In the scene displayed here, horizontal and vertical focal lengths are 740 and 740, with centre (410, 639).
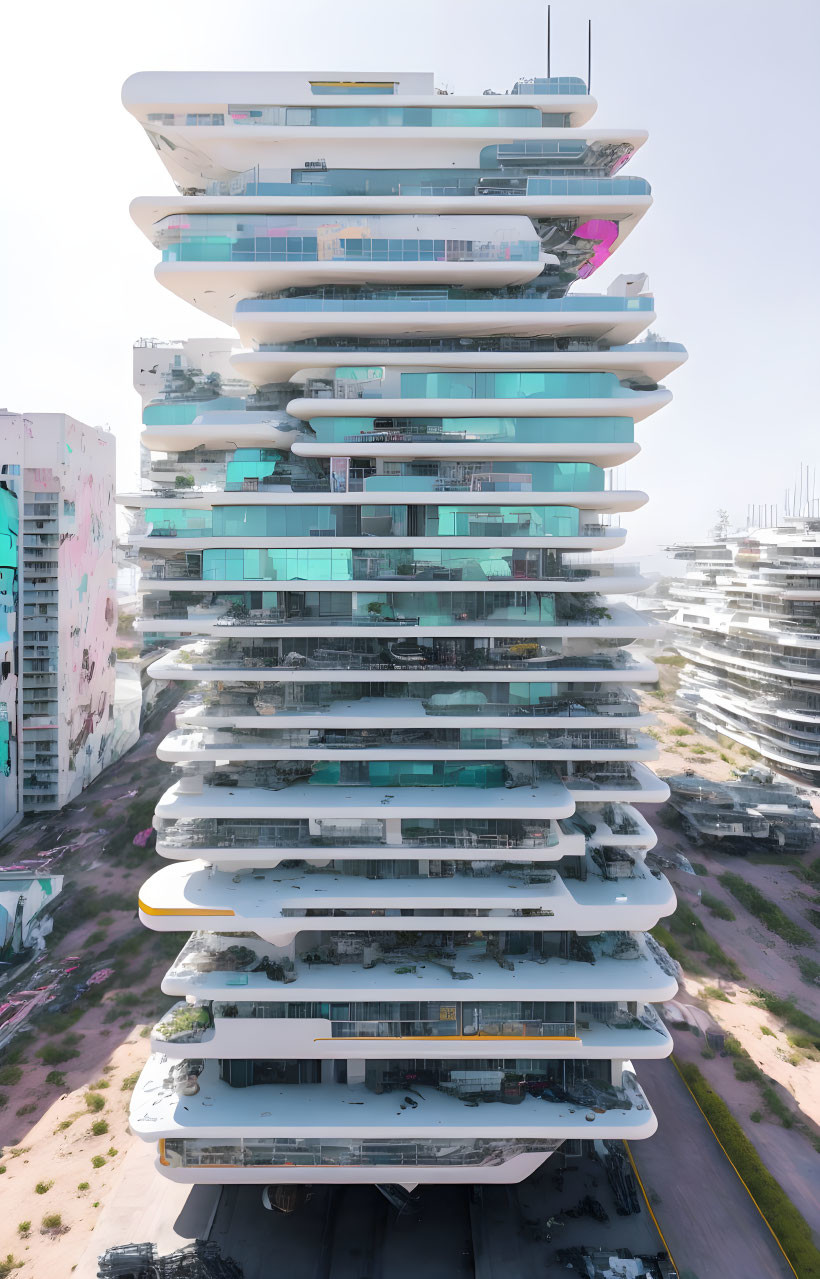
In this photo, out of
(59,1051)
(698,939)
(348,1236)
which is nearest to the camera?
(348,1236)

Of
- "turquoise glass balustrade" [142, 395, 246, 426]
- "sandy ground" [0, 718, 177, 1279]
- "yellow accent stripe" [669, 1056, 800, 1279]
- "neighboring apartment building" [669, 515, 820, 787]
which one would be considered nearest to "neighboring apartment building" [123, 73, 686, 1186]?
"turquoise glass balustrade" [142, 395, 246, 426]

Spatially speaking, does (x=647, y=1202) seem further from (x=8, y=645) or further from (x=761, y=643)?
(x=761, y=643)

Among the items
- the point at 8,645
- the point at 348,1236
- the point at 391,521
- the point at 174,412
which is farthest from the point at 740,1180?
the point at 8,645

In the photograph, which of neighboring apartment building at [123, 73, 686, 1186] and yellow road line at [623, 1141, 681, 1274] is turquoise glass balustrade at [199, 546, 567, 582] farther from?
yellow road line at [623, 1141, 681, 1274]

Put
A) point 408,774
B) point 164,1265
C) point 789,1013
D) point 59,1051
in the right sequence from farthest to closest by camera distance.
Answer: point 789,1013
point 59,1051
point 408,774
point 164,1265

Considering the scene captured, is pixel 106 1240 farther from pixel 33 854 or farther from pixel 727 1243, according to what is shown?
pixel 33 854

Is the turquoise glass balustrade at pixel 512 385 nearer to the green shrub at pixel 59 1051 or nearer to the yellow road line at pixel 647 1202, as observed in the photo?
the yellow road line at pixel 647 1202
